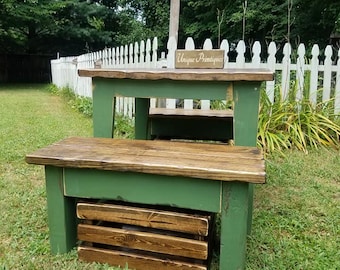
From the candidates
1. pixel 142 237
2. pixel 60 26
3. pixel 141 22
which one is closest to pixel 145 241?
pixel 142 237

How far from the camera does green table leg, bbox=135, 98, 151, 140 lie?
2619 mm

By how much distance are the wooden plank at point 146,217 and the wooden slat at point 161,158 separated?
17 centimetres

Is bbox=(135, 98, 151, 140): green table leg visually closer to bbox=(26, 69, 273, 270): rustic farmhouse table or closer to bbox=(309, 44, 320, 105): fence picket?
bbox=(26, 69, 273, 270): rustic farmhouse table

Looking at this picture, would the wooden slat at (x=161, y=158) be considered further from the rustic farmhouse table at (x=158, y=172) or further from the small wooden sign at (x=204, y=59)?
the small wooden sign at (x=204, y=59)

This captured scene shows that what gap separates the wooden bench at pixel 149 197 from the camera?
134cm

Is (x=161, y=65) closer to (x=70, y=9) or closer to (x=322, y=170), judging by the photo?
(x=322, y=170)

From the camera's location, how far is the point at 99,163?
139 cm

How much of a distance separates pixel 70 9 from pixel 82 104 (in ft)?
35.4

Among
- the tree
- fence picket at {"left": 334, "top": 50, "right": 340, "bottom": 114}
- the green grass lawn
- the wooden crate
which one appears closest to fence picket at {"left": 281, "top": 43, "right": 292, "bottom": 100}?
fence picket at {"left": 334, "top": 50, "right": 340, "bottom": 114}

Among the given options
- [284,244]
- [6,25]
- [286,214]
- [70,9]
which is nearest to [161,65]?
[286,214]

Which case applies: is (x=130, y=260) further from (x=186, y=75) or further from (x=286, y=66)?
(x=286, y=66)

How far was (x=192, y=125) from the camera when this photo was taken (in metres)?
2.69

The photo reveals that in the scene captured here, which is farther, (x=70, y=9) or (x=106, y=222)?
(x=70, y=9)

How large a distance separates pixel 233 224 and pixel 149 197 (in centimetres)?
33
